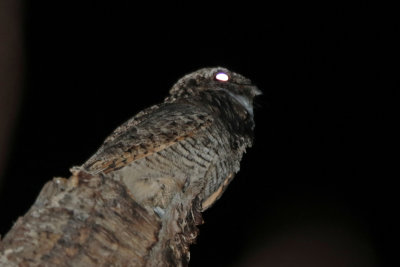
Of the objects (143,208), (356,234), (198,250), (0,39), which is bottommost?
(198,250)

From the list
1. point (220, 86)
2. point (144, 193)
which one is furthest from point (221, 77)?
point (144, 193)

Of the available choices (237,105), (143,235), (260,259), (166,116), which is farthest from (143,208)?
(260,259)

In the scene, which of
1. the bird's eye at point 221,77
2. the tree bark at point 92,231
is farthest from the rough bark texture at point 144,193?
the bird's eye at point 221,77

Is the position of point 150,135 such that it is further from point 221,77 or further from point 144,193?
point 221,77

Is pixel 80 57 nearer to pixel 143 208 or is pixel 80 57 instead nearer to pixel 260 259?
pixel 260 259

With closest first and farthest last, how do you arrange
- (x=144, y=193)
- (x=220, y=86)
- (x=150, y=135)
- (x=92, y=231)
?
(x=92, y=231), (x=144, y=193), (x=150, y=135), (x=220, y=86)

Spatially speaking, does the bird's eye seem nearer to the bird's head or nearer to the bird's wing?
the bird's head

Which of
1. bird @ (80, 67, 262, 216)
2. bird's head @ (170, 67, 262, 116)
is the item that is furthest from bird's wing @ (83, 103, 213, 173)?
bird's head @ (170, 67, 262, 116)

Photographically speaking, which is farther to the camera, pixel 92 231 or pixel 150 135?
pixel 150 135
